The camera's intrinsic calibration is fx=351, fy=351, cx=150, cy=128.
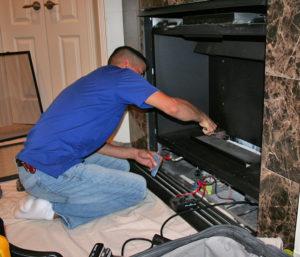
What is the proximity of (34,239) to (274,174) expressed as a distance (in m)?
1.11

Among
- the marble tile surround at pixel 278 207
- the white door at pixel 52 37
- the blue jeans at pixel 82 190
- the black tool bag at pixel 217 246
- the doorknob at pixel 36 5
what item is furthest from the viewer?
the doorknob at pixel 36 5

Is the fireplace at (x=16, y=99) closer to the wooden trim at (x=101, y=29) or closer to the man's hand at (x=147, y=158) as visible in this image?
the wooden trim at (x=101, y=29)

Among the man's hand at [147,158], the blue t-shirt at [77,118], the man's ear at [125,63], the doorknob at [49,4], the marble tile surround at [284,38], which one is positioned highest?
the doorknob at [49,4]

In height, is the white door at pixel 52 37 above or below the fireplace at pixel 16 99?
above

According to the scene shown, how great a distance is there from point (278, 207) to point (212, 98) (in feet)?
3.41

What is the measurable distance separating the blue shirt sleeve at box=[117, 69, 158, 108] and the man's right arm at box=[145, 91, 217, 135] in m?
0.03

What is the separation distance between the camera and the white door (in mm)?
2775

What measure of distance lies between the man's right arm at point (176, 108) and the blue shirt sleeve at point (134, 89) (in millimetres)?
25

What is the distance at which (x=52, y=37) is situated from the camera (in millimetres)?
2969

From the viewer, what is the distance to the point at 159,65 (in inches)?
84.1

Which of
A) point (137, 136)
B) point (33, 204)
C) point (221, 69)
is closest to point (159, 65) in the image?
point (221, 69)

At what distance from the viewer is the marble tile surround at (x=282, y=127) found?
3.88 ft

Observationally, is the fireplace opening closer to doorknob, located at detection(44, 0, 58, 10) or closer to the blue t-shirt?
doorknob, located at detection(44, 0, 58, 10)

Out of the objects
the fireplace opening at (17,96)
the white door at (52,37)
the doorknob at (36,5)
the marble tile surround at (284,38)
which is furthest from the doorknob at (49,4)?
the marble tile surround at (284,38)
